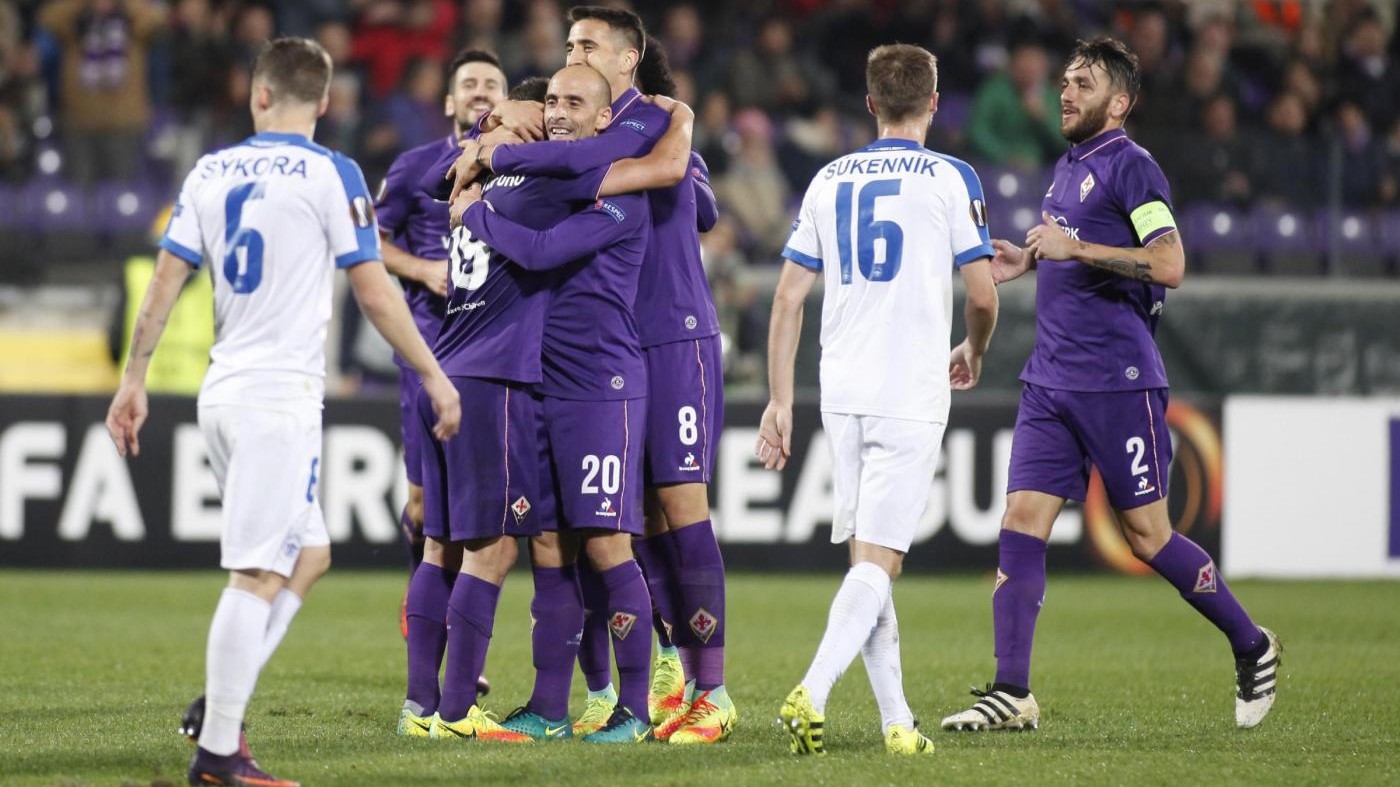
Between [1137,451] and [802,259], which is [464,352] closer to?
[802,259]

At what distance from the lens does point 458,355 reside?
5719 millimetres

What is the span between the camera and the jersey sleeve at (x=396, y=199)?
7.11 meters

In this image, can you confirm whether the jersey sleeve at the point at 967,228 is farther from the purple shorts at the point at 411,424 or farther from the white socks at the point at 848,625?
the purple shorts at the point at 411,424

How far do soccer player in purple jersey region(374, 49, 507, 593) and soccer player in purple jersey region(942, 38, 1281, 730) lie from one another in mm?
2174

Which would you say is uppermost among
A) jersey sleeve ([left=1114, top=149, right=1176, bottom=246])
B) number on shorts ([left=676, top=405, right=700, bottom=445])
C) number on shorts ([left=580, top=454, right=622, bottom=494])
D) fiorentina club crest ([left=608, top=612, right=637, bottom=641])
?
jersey sleeve ([left=1114, top=149, right=1176, bottom=246])

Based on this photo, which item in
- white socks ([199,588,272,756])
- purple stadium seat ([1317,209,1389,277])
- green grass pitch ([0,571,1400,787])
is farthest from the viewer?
purple stadium seat ([1317,209,1389,277])

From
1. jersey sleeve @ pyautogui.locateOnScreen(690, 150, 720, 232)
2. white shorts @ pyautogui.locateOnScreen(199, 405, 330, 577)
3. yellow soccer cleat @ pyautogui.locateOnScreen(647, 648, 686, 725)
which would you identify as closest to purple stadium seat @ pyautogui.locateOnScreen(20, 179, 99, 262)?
jersey sleeve @ pyautogui.locateOnScreen(690, 150, 720, 232)

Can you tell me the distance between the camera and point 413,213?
716 cm

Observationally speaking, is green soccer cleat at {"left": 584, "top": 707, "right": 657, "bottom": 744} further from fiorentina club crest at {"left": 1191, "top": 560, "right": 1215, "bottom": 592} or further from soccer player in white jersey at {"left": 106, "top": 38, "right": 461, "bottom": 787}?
fiorentina club crest at {"left": 1191, "top": 560, "right": 1215, "bottom": 592}

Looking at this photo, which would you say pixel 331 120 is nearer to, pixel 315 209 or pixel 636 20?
pixel 636 20

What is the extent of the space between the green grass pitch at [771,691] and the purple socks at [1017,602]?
0.25 meters

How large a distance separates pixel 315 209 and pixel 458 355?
100cm

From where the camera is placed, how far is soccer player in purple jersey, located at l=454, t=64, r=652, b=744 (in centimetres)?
564

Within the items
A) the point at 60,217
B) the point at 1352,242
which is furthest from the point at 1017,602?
the point at 60,217
